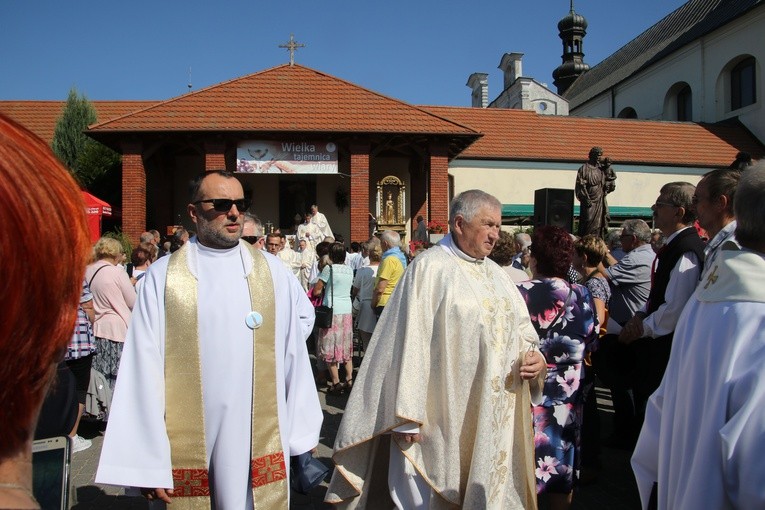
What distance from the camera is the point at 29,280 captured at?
79 centimetres

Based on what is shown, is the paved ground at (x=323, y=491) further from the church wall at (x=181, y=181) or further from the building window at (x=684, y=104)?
the building window at (x=684, y=104)

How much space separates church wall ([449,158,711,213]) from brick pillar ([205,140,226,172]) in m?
9.58

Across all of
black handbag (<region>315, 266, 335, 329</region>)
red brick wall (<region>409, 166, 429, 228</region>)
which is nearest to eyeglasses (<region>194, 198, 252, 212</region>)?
black handbag (<region>315, 266, 335, 329</region>)

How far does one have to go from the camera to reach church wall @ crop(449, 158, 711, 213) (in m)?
24.2

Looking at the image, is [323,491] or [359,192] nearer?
[323,491]

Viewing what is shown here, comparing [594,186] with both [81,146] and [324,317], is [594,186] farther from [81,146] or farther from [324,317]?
[81,146]

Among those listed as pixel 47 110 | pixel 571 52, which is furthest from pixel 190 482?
pixel 571 52

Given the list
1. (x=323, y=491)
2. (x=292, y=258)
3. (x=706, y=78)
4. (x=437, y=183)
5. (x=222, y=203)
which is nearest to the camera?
(x=222, y=203)

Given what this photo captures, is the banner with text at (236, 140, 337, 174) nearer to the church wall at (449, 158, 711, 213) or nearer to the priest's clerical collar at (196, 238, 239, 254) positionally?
the church wall at (449, 158, 711, 213)

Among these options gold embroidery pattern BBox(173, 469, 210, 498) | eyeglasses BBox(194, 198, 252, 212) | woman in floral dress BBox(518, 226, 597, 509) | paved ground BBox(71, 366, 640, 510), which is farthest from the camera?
paved ground BBox(71, 366, 640, 510)

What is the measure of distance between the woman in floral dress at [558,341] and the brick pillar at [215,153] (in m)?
16.0

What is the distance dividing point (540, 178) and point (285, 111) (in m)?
11.3

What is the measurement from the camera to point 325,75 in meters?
20.4

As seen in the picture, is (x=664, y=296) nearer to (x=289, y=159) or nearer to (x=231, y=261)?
(x=231, y=261)
